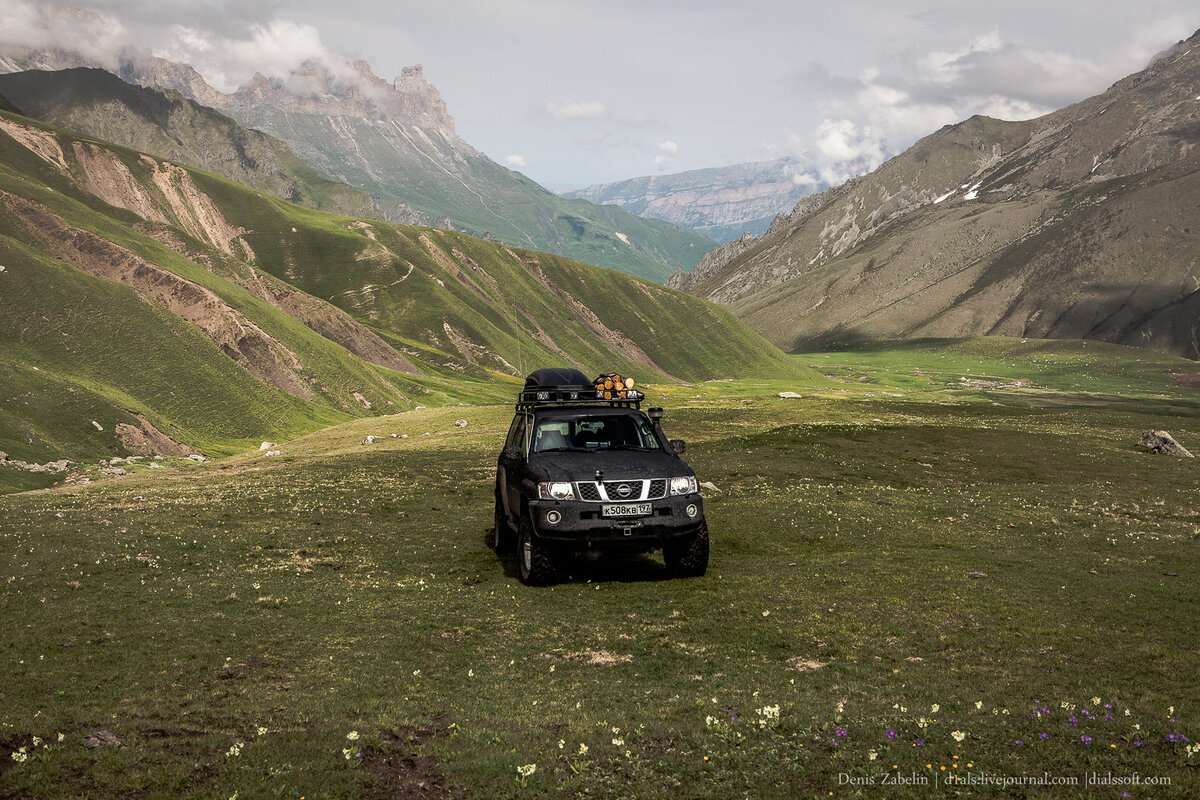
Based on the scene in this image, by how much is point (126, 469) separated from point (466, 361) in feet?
369

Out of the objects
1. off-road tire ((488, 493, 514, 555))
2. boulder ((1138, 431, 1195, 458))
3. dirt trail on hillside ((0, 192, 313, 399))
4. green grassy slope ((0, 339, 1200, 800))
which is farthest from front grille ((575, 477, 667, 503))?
dirt trail on hillside ((0, 192, 313, 399))

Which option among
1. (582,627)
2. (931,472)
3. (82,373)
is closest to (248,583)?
(582,627)

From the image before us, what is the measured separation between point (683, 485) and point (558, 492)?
2.87 m

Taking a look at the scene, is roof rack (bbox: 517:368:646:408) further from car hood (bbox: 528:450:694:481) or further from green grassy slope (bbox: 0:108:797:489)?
green grassy slope (bbox: 0:108:797:489)

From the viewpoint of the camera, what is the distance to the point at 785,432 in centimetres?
5250

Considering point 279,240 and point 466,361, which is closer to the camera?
point 466,361

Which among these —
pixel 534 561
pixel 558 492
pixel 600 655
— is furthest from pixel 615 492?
pixel 600 655

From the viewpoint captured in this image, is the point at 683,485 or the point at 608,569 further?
the point at 608,569

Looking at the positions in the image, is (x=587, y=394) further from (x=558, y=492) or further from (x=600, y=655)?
(x=600, y=655)

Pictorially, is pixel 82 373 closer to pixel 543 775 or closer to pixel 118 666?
pixel 118 666

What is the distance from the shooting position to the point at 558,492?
17219 mm

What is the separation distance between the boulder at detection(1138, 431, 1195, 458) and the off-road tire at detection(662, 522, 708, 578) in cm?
4368

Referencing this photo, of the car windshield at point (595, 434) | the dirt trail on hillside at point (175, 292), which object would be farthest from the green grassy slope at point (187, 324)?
the car windshield at point (595, 434)

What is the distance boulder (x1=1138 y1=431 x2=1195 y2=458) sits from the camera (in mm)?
48219
